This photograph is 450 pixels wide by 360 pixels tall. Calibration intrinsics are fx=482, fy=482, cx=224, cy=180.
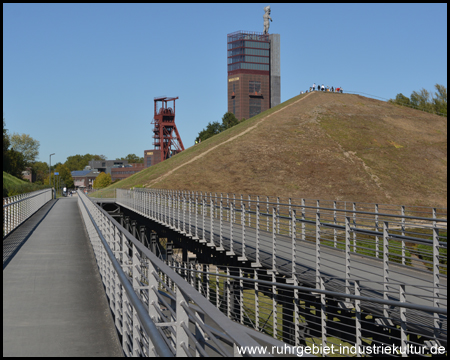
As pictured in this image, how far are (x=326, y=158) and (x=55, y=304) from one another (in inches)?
2629

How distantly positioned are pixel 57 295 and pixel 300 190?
56256 mm

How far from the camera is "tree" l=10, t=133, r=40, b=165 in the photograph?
4749 inches

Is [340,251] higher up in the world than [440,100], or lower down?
lower down

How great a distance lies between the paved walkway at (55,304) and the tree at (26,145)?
114699 millimetres

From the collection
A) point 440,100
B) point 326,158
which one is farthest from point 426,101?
point 326,158

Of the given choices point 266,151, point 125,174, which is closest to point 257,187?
point 266,151

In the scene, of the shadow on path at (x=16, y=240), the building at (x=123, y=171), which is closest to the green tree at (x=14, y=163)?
the shadow on path at (x=16, y=240)

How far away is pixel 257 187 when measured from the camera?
64.2 m

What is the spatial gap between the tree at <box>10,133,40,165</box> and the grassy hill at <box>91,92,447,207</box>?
55.3 meters

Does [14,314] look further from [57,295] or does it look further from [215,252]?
[215,252]

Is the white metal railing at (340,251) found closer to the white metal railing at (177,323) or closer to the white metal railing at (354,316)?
the white metal railing at (354,316)

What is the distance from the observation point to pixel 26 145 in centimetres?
12275

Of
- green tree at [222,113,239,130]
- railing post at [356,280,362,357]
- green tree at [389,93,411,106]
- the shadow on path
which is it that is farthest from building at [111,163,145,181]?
railing post at [356,280,362,357]

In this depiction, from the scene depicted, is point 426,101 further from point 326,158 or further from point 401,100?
point 326,158
